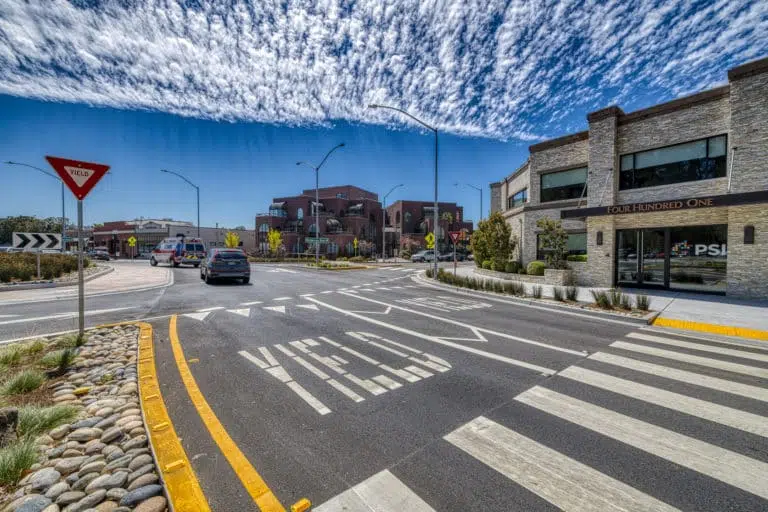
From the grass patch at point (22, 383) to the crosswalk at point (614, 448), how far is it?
13.7 ft

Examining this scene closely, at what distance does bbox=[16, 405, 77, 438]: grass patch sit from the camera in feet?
9.87

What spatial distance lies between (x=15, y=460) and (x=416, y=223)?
7144 centimetres

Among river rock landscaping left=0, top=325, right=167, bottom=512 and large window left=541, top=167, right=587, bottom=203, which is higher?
large window left=541, top=167, right=587, bottom=203

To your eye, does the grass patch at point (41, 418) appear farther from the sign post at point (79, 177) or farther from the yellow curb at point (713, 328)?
the yellow curb at point (713, 328)

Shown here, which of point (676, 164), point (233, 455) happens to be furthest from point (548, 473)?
point (676, 164)

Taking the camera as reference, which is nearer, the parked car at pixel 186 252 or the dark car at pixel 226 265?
the dark car at pixel 226 265

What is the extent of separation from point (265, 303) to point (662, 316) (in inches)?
461

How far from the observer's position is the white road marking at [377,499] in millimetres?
2297

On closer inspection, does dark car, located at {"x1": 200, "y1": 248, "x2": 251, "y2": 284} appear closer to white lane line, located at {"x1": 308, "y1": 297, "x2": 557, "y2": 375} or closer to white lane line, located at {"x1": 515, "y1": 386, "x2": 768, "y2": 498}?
white lane line, located at {"x1": 308, "y1": 297, "x2": 557, "y2": 375}

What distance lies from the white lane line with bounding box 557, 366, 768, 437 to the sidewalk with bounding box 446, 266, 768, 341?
491 cm

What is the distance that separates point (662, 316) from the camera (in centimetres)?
904

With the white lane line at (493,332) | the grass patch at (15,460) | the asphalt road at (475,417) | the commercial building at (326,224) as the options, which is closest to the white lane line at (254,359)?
the asphalt road at (475,417)

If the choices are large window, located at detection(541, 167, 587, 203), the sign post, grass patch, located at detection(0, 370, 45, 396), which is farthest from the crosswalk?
large window, located at detection(541, 167, 587, 203)

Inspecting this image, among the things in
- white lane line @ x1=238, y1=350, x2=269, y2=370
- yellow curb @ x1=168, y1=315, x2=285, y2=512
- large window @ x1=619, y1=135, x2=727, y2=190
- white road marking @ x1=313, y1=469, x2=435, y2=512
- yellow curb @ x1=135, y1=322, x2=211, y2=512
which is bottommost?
white road marking @ x1=313, y1=469, x2=435, y2=512
